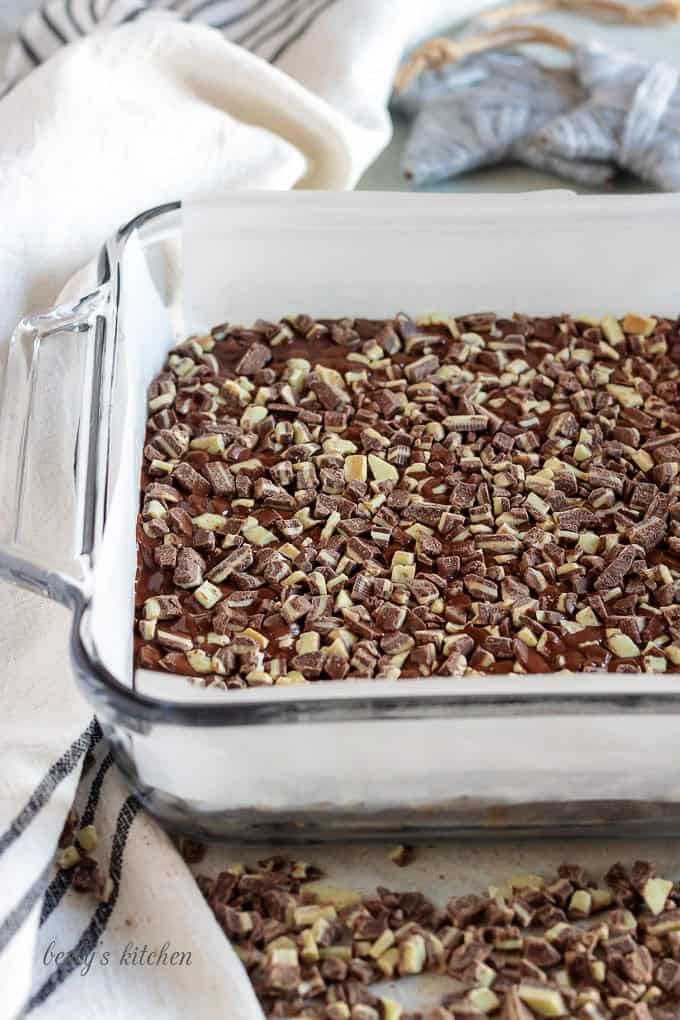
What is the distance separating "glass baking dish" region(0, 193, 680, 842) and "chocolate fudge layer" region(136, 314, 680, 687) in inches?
1.6

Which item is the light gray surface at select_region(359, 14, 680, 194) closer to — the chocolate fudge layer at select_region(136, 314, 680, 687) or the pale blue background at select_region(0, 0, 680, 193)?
the pale blue background at select_region(0, 0, 680, 193)

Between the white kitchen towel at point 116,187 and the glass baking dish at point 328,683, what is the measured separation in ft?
0.13

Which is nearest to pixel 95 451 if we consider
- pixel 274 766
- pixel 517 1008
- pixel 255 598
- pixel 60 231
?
pixel 255 598

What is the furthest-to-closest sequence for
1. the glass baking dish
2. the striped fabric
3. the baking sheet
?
the striped fabric → the baking sheet → the glass baking dish

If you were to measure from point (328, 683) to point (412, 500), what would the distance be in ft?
0.92

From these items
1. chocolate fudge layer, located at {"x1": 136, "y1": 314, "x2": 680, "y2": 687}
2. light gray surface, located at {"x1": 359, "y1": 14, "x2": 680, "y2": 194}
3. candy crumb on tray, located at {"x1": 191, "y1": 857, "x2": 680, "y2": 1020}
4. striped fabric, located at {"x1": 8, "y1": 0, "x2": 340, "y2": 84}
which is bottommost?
candy crumb on tray, located at {"x1": 191, "y1": 857, "x2": 680, "y2": 1020}

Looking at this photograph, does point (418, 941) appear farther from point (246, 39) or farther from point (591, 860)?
point (246, 39)

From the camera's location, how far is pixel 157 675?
0.98 meters

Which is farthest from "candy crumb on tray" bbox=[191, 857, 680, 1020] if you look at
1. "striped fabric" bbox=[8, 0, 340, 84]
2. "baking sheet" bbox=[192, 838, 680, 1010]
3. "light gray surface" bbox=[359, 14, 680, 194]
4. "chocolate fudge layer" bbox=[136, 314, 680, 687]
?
"striped fabric" bbox=[8, 0, 340, 84]

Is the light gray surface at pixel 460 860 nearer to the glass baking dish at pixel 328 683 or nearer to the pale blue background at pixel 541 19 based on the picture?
the glass baking dish at pixel 328 683

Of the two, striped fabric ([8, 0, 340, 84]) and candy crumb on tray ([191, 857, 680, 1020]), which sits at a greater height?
striped fabric ([8, 0, 340, 84])

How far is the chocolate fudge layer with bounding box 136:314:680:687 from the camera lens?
3.27 feet

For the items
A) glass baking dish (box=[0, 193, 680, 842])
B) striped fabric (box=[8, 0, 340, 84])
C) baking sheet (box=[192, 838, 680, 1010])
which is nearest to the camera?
glass baking dish (box=[0, 193, 680, 842])

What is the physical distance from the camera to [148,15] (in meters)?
1.57
